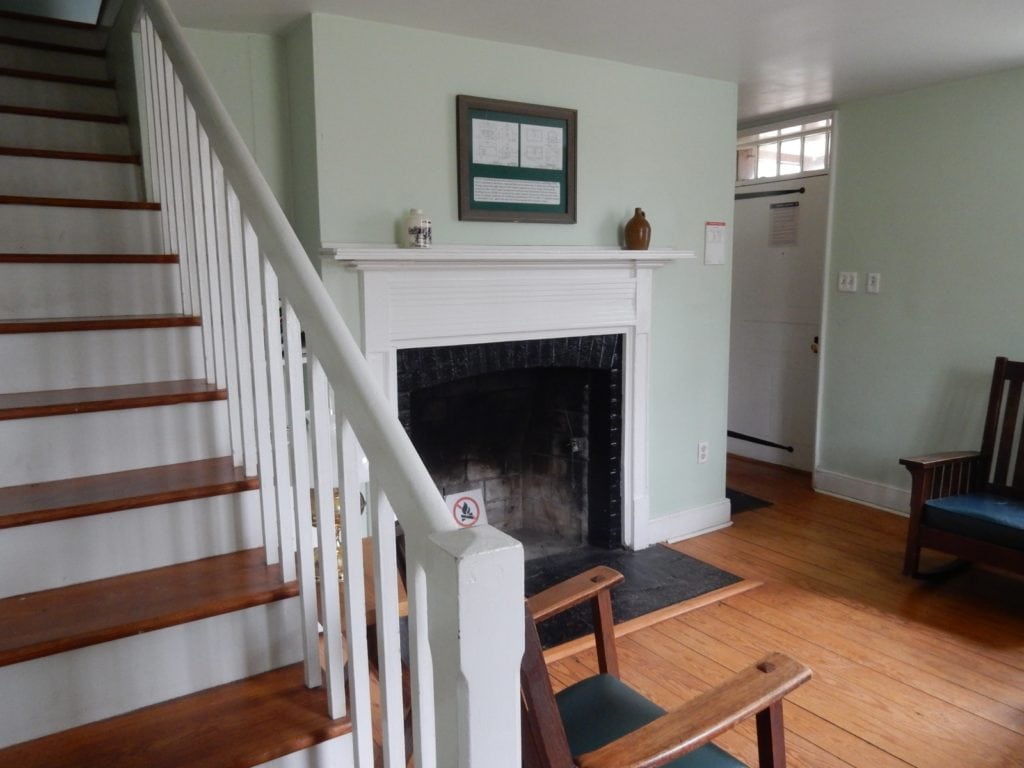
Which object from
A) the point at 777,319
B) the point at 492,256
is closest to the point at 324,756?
the point at 492,256

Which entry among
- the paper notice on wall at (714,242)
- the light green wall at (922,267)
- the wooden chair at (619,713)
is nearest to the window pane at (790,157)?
the light green wall at (922,267)

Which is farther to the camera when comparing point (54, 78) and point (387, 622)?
point (54, 78)

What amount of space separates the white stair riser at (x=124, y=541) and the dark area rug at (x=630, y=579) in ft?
4.93

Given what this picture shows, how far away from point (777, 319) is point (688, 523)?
176 centimetres

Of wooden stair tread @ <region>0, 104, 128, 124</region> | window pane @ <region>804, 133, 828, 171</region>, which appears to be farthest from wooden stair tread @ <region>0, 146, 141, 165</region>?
window pane @ <region>804, 133, 828, 171</region>

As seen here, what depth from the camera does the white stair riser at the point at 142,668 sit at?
1.24 metres

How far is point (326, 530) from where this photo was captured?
1.24 meters

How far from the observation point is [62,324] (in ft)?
5.67

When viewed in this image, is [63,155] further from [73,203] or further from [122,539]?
[122,539]

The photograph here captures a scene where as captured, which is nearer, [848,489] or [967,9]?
[967,9]

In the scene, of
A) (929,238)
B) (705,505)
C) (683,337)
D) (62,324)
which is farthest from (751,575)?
(62,324)

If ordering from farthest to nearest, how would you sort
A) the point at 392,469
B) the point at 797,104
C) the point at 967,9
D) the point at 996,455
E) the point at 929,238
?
the point at 797,104 < the point at 929,238 < the point at 996,455 < the point at 967,9 < the point at 392,469

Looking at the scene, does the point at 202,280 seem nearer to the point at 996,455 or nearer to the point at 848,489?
the point at 996,455

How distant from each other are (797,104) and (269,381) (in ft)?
12.3
